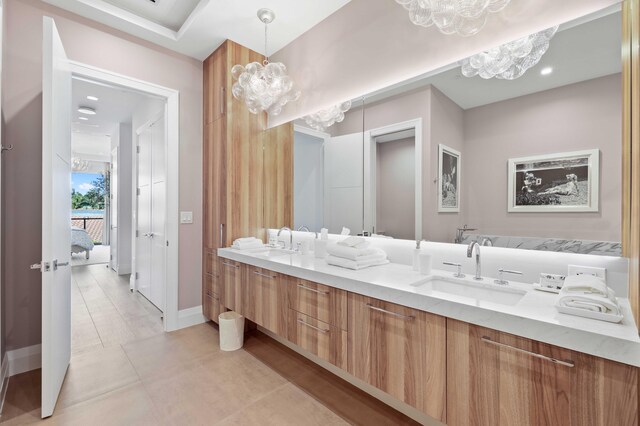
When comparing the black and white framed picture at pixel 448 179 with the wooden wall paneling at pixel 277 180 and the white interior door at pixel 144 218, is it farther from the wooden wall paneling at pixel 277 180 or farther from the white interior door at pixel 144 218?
the white interior door at pixel 144 218

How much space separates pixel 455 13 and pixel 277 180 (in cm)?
213

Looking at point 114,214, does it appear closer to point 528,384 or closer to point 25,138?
point 25,138

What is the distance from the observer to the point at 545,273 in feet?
4.63

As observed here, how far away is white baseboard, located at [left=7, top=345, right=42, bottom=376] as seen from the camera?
2.18m

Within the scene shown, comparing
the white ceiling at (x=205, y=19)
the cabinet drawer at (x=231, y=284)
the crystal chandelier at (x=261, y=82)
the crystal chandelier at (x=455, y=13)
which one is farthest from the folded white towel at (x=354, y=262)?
the white ceiling at (x=205, y=19)

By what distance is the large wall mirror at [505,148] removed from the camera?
51.4 inches

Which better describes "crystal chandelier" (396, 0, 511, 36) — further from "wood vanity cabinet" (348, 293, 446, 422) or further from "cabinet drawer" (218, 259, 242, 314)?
"cabinet drawer" (218, 259, 242, 314)

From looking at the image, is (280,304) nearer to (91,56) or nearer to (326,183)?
(326,183)

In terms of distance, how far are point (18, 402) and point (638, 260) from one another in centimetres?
335

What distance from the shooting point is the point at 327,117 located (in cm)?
256

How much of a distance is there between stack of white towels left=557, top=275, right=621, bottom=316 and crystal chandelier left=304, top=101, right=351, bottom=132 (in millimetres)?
Result: 1907

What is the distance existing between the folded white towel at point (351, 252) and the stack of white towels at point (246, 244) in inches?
41.0

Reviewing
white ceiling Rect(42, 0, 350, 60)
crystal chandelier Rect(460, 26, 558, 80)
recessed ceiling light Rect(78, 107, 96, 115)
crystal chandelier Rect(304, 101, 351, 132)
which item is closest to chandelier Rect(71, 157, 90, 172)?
recessed ceiling light Rect(78, 107, 96, 115)

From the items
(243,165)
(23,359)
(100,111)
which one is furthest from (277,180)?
(100,111)
